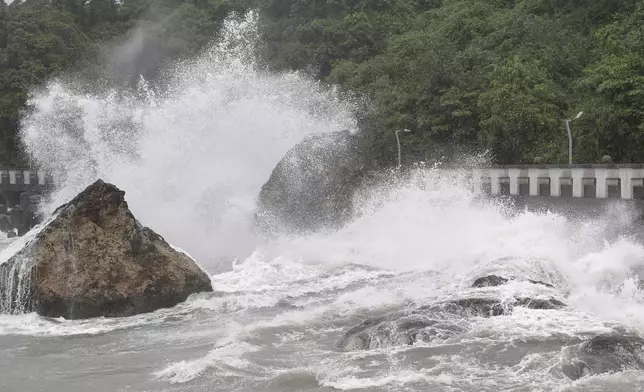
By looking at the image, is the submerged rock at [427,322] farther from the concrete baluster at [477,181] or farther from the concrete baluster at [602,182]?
the concrete baluster at [477,181]

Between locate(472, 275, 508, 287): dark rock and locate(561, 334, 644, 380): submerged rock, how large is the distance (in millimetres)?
3255

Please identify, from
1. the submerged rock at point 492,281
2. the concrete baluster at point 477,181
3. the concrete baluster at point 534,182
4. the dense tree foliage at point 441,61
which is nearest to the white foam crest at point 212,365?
the submerged rock at point 492,281

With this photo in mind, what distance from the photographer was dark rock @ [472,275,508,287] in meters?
13.8

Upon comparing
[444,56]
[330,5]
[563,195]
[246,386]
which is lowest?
[246,386]

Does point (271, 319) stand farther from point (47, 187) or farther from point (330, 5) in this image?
point (330, 5)

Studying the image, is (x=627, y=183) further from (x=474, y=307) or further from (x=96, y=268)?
(x=96, y=268)

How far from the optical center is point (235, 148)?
2827cm

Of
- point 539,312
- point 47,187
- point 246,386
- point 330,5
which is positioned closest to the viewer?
point 246,386

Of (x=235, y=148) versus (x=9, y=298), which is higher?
(x=235, y=148)

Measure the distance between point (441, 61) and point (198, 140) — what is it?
8088 mm

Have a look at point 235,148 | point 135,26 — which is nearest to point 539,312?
point 235,148

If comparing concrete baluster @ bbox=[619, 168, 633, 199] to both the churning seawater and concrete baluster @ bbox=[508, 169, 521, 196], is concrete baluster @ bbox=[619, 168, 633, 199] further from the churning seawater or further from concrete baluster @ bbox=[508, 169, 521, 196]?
concrete baluster @ bbox=[508, 169, 521, 196]

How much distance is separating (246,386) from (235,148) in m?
18.6

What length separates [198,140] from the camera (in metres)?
→ 28.7
